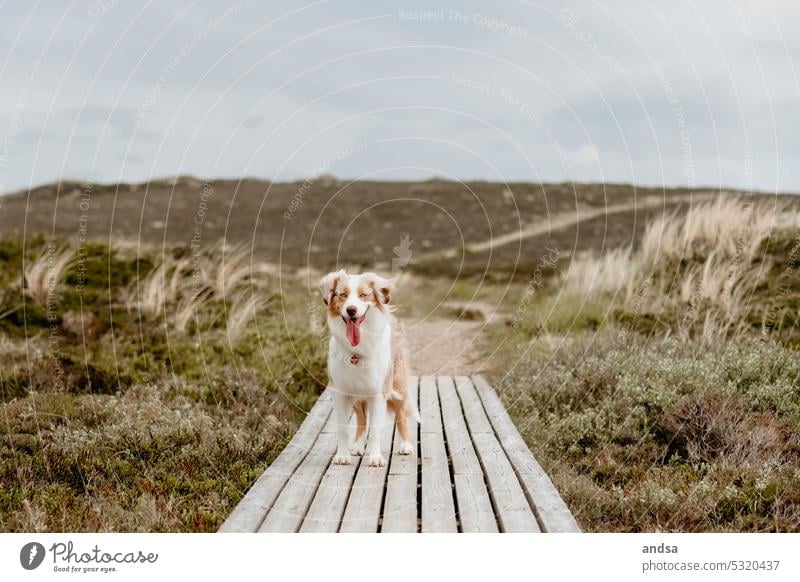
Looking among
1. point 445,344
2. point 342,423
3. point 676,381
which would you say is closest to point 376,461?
point 342,423

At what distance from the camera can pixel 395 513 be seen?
520 cm

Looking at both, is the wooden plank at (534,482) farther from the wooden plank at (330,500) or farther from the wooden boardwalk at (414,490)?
the wooden plank at (330,500)

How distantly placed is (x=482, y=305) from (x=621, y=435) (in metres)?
10.2

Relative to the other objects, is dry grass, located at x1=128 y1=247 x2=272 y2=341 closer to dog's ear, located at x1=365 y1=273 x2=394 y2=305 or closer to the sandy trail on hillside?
the sandy trail on hillside

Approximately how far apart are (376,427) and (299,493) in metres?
0.89

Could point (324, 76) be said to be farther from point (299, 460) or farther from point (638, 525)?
point (638, 525)

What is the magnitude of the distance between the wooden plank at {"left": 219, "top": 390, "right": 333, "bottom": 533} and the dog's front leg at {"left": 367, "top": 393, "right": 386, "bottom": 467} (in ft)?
1.96

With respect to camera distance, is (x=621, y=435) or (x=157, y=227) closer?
(x=621, y=435)

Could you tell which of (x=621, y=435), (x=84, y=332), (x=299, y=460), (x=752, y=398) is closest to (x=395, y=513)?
(x=299, y=460)

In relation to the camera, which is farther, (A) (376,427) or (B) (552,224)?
(B) (552,224)

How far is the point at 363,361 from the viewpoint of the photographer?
5.98 metres

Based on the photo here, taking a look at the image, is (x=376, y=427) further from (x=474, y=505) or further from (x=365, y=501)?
(x=474, y=505)

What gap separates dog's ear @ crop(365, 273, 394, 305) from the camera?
577 cm

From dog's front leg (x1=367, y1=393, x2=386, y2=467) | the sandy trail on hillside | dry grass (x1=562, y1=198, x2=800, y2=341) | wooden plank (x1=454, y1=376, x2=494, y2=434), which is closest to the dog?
dog's front leg (x1=367, y1=393, x2=386, y2=467)
